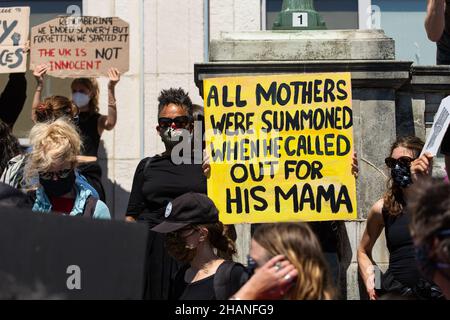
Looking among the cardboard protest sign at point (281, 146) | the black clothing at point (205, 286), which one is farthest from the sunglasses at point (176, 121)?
the black clothing at point (205, 286)

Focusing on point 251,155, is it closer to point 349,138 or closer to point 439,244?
point 349,138

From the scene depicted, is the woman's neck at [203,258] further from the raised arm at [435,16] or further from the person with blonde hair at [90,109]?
the person with blonde hair at [90,109]

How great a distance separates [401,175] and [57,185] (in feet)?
6.05

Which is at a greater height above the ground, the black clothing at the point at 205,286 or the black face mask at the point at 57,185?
the black face mask at the point at 57,185

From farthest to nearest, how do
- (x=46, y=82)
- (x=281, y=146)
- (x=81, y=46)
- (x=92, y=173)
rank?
(x=46, y=82) → (x=81, y=46) → (x=92, y=173) → (x=281, y=146)

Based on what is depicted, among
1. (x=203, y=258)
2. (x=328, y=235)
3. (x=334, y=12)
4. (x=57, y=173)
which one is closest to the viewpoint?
(x=203, y=258)

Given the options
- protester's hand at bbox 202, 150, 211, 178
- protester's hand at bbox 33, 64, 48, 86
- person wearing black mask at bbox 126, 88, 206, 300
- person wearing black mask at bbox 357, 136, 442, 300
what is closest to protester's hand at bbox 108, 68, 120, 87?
protester's hand at bbox 33, 64, 48, 86

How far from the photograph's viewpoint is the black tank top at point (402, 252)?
254 inches

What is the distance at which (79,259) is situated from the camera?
4047 mm

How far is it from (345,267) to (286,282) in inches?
142

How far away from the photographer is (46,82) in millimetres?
10484

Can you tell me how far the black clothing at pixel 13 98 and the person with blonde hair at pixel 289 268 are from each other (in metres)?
5.64

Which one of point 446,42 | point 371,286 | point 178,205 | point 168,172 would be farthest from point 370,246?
point 178,205

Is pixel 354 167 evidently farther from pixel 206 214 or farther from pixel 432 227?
pixel 432 227
